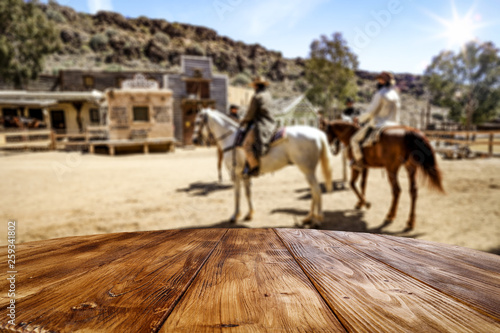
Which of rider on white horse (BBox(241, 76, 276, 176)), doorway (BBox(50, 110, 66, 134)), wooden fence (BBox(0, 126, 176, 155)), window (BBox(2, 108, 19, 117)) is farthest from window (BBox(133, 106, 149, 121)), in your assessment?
rider on white horse (BBox(241, 76, 276, 176))

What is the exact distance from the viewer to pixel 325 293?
686 millimetres

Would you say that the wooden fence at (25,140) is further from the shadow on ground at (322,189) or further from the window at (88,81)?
the shadow on ground at (322,189)

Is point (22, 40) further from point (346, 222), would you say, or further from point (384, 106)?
point (346, 222)

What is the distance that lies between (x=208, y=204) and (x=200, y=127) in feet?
5.99

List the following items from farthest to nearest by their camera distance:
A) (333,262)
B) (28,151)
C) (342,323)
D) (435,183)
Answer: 1. (28,151)
2. (435,183)
3. (333,262)
4. (342,323)

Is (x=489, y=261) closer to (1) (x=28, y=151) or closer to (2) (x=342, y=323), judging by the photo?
(2) (x=342, y=323)

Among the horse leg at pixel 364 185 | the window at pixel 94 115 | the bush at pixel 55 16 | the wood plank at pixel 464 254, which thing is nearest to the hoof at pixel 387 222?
the horse leg at pixel 364 185

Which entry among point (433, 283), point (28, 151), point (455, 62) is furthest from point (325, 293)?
point (455, 62)

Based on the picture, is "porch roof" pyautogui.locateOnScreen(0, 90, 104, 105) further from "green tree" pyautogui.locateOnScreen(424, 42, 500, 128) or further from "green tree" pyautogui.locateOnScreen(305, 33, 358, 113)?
"green tree" pyautogui.locateOnScreen(424, 42, 500, 128)

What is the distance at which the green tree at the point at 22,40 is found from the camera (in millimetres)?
21422

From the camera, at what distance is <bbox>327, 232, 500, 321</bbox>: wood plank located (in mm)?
652

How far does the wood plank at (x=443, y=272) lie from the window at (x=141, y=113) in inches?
689

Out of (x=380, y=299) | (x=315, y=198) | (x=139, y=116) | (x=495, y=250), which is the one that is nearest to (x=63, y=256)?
(x=380, y=299)

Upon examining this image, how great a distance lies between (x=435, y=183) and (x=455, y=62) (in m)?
35.0
